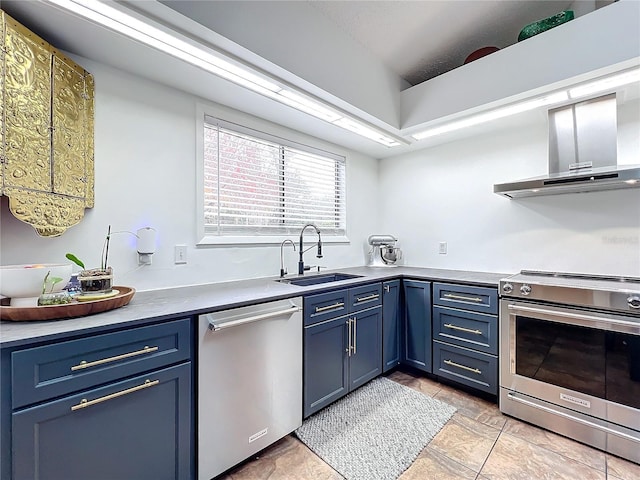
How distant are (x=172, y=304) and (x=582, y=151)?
295 cm

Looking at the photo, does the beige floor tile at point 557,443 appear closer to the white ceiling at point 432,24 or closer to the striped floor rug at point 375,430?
the striped floor rug at point 375,430

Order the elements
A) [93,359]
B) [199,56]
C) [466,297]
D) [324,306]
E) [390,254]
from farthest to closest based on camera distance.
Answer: [390,254] < [466,297] < [324,306] < [199,56] < [93,359]

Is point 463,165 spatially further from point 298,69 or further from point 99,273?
point 99,273

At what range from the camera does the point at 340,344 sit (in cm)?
215

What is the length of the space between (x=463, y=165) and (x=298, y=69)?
2.04 m

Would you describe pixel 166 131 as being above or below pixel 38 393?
above

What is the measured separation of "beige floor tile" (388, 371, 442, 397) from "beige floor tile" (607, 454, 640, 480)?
3.34 feet

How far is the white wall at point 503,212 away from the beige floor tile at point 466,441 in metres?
1.44

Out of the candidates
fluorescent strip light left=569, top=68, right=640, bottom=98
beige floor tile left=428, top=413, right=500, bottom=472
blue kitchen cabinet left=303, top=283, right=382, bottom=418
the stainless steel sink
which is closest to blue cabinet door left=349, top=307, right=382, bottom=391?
blue kitchen cabinet left=303, top=283, right=382, bottom=418

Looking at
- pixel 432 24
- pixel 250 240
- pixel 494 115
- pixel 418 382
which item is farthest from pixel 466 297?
pixel 432 24

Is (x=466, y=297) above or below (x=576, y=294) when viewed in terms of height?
below

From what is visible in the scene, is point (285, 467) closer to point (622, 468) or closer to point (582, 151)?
point (622, 468)

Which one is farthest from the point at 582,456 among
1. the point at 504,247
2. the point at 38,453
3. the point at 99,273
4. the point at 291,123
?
the point at 291,123

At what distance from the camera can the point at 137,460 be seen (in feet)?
4.03
